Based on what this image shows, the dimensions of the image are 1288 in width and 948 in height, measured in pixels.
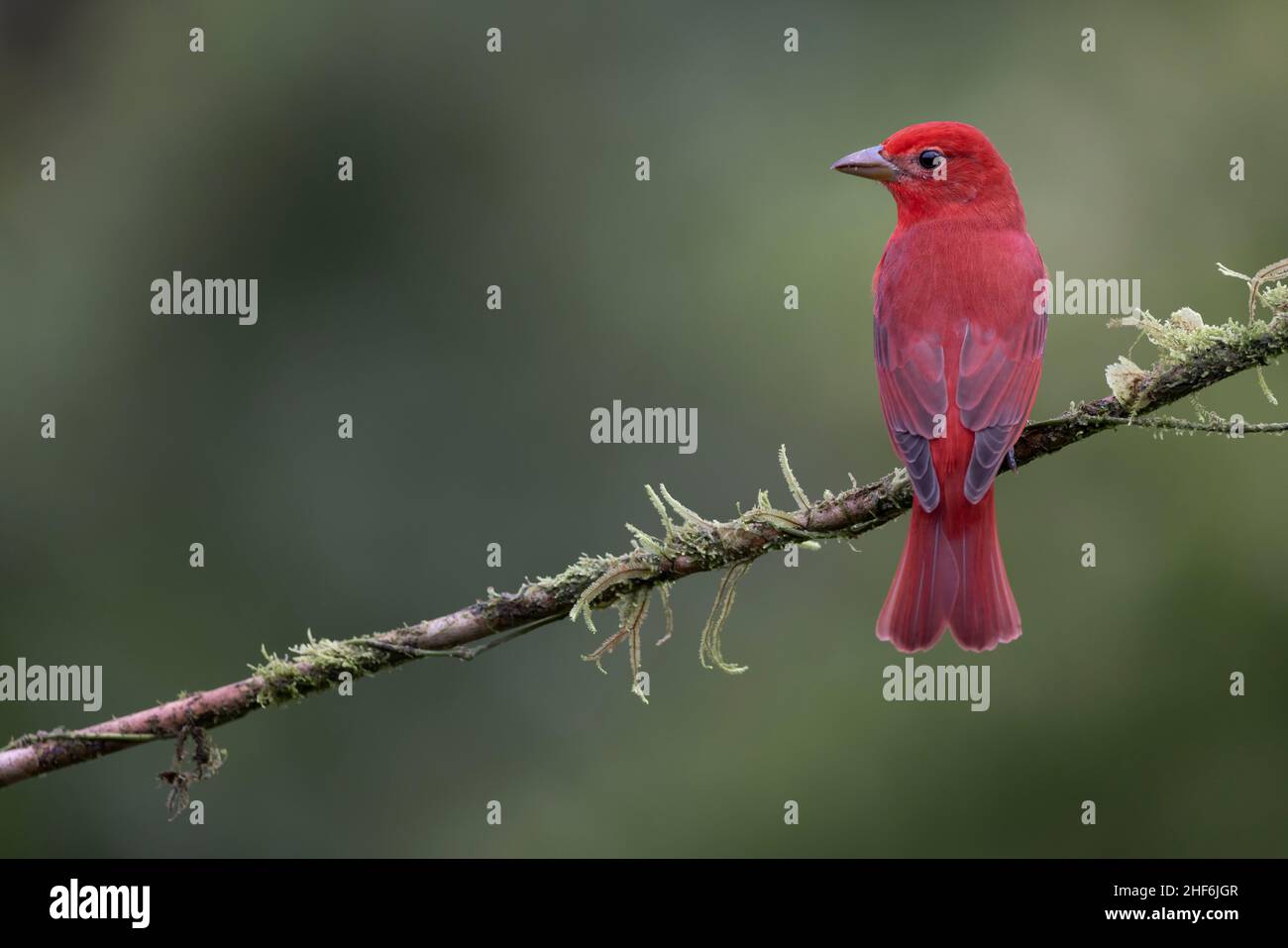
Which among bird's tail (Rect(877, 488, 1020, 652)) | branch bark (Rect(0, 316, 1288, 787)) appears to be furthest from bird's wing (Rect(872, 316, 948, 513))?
branch bark (Rect(0, 316, 1288, 787))

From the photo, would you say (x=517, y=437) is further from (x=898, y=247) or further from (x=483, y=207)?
(x=898, y=247)

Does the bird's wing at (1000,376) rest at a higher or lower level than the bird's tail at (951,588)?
higher

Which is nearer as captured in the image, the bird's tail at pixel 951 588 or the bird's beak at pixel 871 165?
the bird's tail at pixel 951 588

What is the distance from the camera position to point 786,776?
20.9 ft

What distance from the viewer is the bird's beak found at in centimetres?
448

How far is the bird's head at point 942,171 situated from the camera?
14.6ft

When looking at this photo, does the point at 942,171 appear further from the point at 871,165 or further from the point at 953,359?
the point at 953,359

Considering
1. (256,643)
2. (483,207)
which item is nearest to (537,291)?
(483,207)

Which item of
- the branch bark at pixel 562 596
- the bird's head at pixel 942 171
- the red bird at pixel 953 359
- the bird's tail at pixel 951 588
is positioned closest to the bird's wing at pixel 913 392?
the red bird at pixel 953 359

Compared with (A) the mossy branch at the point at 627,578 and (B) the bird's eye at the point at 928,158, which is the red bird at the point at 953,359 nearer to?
(B) the bird's eye at the point at 928,158

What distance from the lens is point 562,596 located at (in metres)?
3.38

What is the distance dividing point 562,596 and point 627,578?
0.15 m

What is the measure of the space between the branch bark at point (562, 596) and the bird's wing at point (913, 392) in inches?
9.3

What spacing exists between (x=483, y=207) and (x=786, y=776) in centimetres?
315
